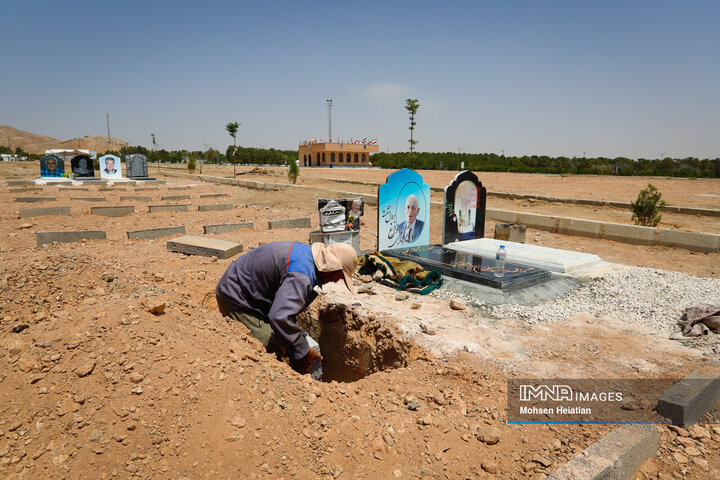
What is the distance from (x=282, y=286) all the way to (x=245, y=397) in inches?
34.9

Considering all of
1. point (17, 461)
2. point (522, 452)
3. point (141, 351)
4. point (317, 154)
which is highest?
point (317, 154)

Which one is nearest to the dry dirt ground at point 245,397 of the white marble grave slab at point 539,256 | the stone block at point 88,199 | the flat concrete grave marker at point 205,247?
the white marble grave slab at point 539,256

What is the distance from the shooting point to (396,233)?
7.91 m

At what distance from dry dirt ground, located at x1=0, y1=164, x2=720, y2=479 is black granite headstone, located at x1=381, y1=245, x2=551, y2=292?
138cm

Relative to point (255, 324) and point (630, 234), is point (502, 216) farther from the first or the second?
point (255, 324)

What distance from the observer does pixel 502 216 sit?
11523 millimetres

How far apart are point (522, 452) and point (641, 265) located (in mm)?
6542

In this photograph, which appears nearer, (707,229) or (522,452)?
(522,452)

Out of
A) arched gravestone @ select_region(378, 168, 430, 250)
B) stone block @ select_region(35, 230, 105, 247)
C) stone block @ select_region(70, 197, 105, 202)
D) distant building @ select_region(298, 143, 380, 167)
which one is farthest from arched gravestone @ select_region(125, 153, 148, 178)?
distant building @ select_region(298, 143, 380, 167)

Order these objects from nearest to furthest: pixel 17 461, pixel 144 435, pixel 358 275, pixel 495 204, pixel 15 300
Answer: pixel 17 461, pixel 144 435, pixel 15 300, pixel 358 275, pixel 495 204

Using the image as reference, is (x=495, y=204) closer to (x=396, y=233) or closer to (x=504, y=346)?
(x=396, y=233)

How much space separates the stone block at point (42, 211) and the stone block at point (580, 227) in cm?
1311

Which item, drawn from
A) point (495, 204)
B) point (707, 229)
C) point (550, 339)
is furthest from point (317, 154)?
point (550, 339)

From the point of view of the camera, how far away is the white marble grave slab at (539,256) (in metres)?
6.61
